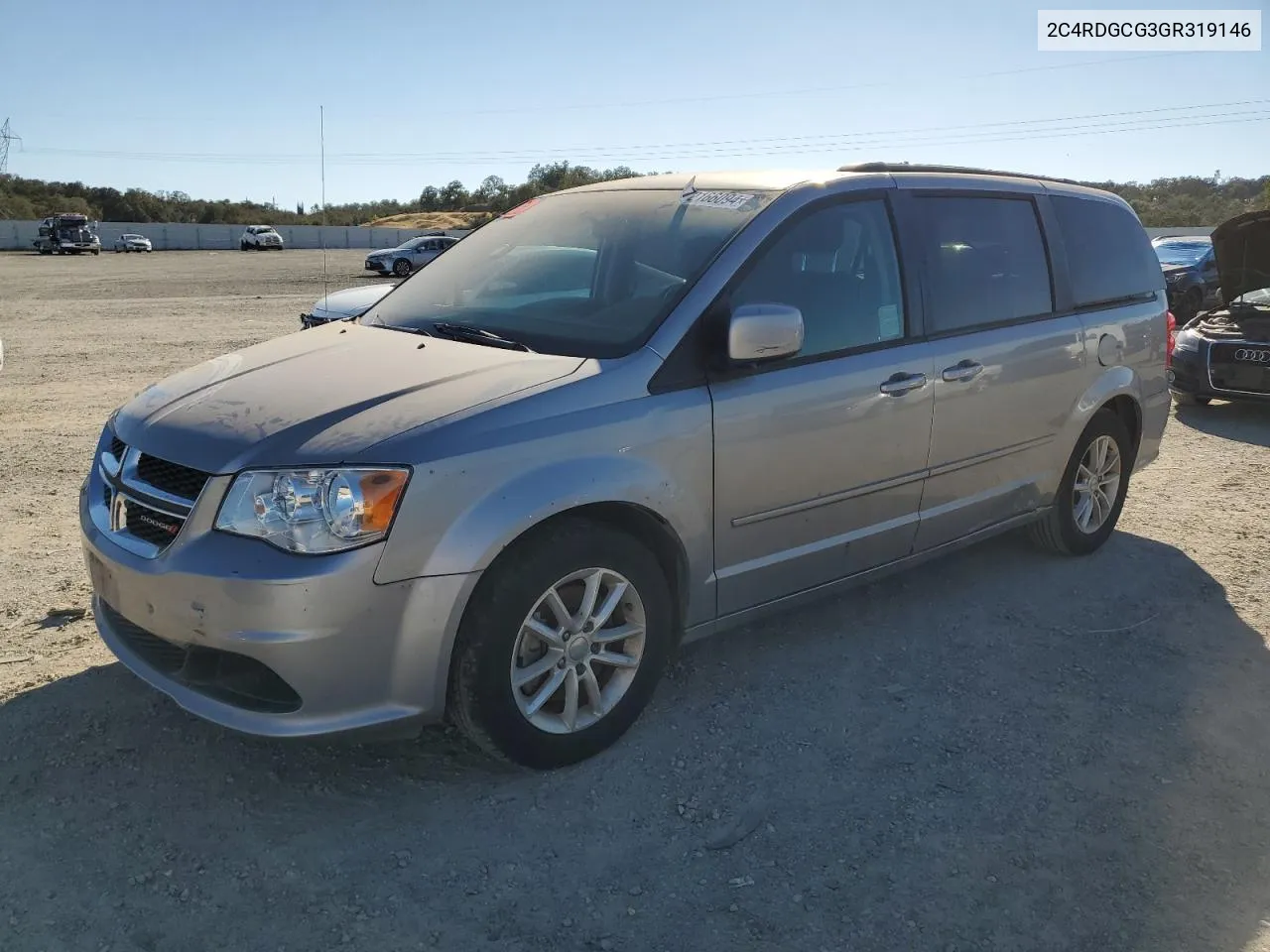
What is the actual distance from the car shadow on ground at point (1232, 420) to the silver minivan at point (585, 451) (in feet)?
15.8

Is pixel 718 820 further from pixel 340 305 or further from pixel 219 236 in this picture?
pixel 219 236

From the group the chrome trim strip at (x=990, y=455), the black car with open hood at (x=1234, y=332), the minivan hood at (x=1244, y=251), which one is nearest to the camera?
the chrome trim strip at (x=990, y=455)

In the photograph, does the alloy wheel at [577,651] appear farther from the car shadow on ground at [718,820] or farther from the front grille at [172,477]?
the front grille at [172,477]

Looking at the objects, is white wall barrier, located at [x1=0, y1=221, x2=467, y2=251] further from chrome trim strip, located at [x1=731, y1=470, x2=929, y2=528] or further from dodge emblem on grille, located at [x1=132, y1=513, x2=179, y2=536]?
dodge emblem on grille, located at [x1=132, y1=513, x2=179, y2=536]

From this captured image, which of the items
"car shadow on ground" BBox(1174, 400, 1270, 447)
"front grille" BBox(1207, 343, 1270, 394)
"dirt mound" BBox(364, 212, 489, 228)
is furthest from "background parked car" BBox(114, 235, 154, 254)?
"front grille" BBox(1207, 343, 1270, 394)

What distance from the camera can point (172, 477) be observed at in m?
3.03

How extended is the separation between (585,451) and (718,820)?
116cm

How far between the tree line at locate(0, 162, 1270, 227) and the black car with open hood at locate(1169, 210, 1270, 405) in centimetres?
6017

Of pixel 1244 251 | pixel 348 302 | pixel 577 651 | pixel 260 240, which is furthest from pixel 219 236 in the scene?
pixel 577 651

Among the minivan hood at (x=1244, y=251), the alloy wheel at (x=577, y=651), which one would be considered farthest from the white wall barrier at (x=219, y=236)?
the alloy wheel at (x=577, y=651)

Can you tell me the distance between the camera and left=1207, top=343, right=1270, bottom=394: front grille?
360 inches

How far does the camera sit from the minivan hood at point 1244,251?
26.7 feet

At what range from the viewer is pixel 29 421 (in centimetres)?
820

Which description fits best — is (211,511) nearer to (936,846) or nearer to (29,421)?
(936,846)
